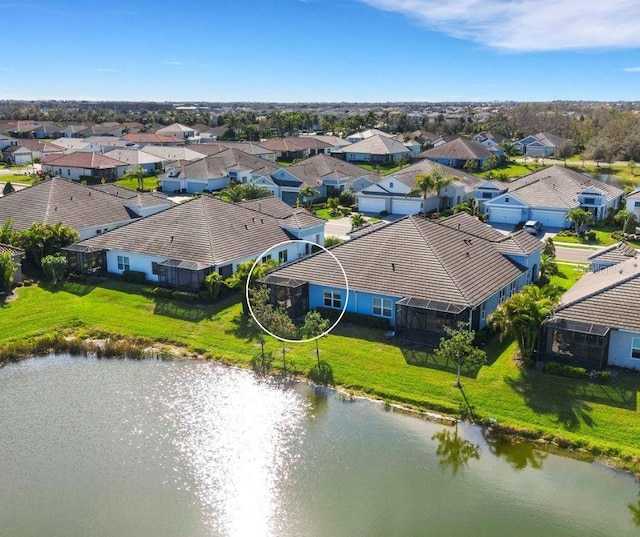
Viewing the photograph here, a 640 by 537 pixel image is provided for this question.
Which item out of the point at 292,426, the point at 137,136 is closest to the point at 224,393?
the point at 292,426

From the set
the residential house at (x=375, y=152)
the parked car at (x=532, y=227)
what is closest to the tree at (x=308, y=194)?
the parked car at (x=532, y=227)

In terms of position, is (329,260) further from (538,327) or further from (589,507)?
(589,507)

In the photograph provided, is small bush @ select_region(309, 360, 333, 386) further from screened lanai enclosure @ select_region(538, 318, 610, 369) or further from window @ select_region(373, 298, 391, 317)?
screened lanai enclosure @ select_region(538, 318, 610, 369)

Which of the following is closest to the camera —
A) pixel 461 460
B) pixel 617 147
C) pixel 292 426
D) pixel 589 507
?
pixel 589 507

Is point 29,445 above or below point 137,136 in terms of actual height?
below

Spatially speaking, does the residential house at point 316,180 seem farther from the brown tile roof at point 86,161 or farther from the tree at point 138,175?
the brown tile roof at point 86,161

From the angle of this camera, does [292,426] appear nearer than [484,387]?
Yes
